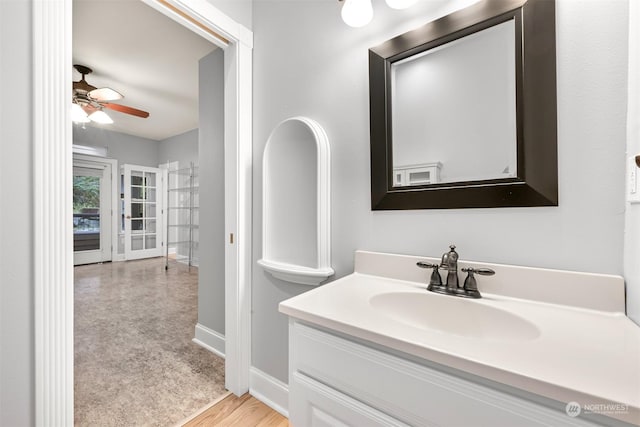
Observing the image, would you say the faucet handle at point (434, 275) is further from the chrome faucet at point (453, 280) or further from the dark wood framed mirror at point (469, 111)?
the dark wood framed mirror at point (469, 111)

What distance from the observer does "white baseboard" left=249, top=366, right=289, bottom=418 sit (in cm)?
146

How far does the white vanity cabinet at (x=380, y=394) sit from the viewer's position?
0.50 metres

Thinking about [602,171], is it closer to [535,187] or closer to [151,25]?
[535,187]

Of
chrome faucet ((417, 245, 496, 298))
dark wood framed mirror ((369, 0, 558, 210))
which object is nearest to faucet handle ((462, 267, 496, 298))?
chrome faucet ((417, 245, 496, 298))

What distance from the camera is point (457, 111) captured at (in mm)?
984

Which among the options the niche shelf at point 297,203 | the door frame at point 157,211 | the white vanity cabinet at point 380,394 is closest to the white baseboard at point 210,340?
the niche shelf at point 297,203

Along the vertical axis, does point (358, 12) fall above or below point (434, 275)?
above

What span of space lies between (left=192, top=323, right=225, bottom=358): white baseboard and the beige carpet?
0.15 ft

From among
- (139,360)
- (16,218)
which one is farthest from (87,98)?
(16,218)

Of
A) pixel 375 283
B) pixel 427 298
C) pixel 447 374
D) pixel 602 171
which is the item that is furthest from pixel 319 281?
pixel 602 171

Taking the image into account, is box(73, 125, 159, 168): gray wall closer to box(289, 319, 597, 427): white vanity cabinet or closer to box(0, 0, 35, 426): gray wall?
box(0, 0, 35, 426): gray wall

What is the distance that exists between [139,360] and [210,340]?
49 centimetres

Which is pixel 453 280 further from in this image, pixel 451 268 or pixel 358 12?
pixel 358 12

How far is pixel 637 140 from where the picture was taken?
0.66 meters
